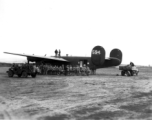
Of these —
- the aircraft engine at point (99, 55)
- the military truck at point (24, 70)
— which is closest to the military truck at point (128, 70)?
the aircraft engine at point (99, 55)

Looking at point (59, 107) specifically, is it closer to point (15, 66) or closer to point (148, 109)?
point (148, 109)

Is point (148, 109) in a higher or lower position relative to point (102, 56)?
lower

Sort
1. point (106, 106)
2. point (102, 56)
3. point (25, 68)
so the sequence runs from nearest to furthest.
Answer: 1. point (106, 106)
2. point (25, 68)
3. point (102, 56)

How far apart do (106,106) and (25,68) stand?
13911 mm

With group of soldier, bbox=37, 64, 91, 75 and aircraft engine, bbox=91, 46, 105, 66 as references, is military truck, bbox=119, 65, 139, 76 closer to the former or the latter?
group of soldier, bbox=37, 64, 91, 75

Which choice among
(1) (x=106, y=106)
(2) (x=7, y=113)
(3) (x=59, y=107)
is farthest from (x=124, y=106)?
(2) (x=7, y=113)

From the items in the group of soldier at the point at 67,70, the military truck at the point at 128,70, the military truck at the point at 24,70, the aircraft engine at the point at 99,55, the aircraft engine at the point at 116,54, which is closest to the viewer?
the military truck at the point at 24,70

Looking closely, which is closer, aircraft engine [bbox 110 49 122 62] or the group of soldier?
the group of soldier

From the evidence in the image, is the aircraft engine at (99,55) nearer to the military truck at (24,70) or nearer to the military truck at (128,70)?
the military truck at (128,70)

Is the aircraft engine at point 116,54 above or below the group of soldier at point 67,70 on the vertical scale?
above

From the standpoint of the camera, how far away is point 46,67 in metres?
26.3

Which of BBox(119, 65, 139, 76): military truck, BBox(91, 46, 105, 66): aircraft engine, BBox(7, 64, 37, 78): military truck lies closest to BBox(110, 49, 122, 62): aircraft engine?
BBox(119, 65, 139, 76): military truck

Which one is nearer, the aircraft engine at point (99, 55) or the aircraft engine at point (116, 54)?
the aircraft engine at point (99, 55)

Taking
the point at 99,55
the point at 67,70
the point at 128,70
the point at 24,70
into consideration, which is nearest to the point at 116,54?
the point at 128,70
